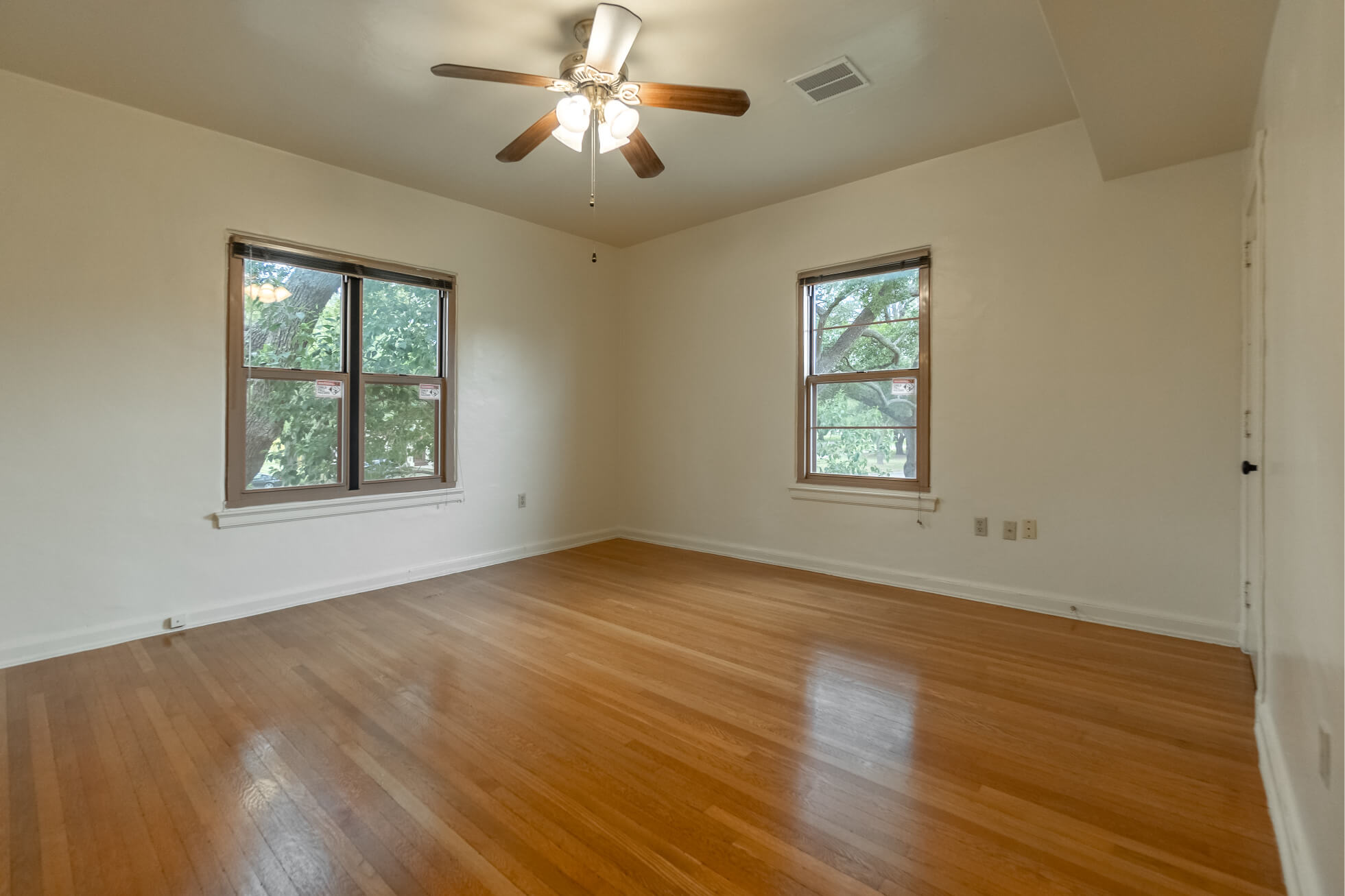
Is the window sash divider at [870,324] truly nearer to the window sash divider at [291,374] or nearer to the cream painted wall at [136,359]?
the cream painted wall at [136,359]

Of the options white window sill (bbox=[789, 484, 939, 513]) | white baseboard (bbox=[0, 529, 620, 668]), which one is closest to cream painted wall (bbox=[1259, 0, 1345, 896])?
white window sill (bbox=[789, 484, 939, 513])

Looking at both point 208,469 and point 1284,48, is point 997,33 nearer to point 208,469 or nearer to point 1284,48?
point 1284,48

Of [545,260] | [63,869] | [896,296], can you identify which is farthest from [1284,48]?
[545,260]

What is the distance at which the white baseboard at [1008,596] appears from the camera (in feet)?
10.3

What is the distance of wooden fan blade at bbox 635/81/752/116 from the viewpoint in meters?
2.41

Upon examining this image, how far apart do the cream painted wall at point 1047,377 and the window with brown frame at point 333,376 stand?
2.45 metres

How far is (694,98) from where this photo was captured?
248 centimetres

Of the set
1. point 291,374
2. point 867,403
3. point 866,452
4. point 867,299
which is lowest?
point 866,452

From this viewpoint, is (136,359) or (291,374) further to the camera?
(291,374)

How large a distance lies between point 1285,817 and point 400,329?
4.90 meters

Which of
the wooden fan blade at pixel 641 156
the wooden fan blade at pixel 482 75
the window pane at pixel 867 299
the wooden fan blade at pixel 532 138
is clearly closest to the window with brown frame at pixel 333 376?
the wooden fan blade at pixel 532 138

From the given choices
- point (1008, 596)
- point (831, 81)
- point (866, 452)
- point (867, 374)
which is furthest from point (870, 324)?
Result: point (1008, 596)

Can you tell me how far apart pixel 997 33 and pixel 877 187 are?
1.56m

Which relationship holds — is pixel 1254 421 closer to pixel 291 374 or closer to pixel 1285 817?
pixel 1285 817
